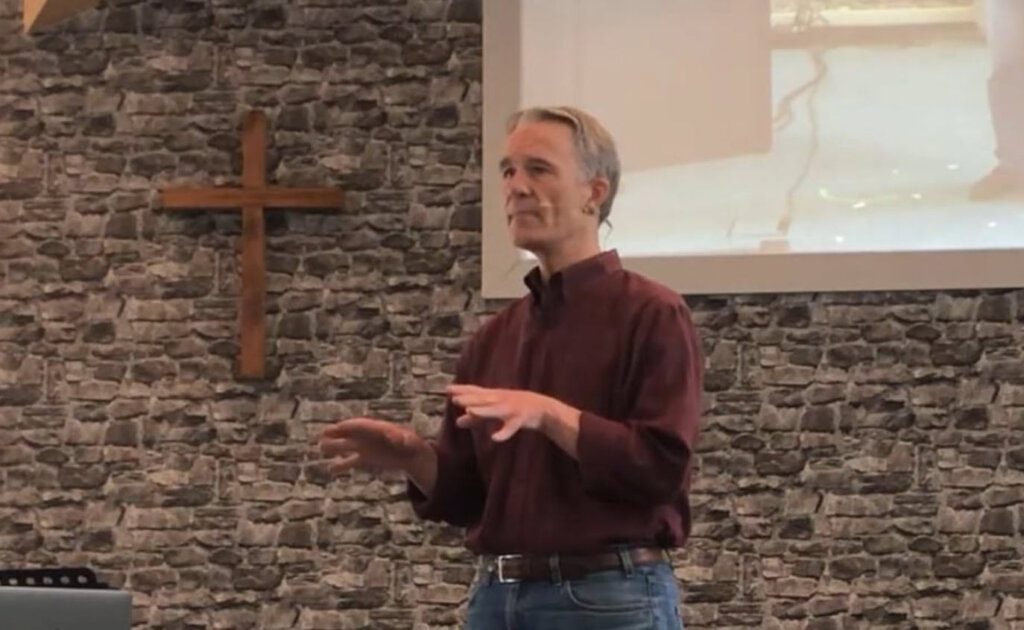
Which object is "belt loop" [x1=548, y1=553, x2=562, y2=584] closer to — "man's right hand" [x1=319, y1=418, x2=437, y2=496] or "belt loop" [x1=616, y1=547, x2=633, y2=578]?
"belt loop" [x1=616, y1=547, x2=633, y2=578]

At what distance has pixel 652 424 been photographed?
1.84m

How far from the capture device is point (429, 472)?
6.93 feet

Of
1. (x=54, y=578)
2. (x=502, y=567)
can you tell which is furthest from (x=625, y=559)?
(x=54, y=578)

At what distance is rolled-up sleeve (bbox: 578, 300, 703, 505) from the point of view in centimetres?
179

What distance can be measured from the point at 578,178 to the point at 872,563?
1.96m

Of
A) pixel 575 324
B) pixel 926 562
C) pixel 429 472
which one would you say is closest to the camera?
pixel 575 324

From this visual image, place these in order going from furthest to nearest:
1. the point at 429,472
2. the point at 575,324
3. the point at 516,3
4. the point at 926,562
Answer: the point at 516,3, the point at 926,562, the point at 429,472, the point at 575,324

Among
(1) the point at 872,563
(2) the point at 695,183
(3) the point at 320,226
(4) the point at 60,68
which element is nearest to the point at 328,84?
(3) the point at 320,226

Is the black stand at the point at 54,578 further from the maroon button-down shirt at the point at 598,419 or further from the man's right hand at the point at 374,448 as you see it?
the maroon button-down shirt at the point at 598,419

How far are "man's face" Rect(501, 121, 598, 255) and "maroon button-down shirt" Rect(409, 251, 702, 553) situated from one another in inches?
2.1

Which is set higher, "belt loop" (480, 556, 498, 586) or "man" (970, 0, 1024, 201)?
"man" (970, 0, 1024, 201)

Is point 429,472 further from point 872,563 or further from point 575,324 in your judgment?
point 872,563

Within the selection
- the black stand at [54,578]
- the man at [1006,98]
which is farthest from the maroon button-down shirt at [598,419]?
the man at [1006,98]

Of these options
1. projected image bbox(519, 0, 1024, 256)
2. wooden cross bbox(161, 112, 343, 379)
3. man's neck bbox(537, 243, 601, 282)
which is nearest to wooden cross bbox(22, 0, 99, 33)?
wooden cross bbox(161, 112, 343, 379)
